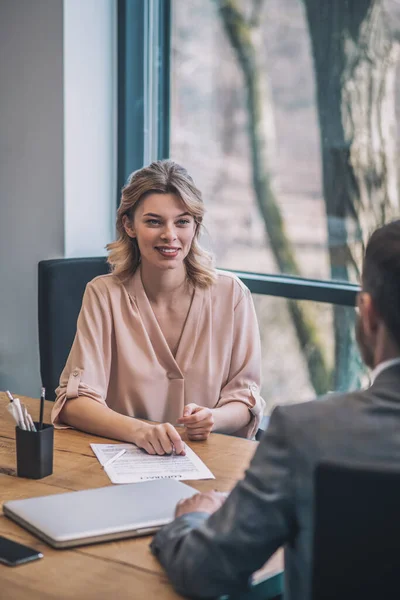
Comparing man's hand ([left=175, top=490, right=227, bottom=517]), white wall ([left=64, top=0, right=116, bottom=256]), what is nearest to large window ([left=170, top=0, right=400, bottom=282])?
white wall ([left=64, top=0, right=116, bottom=256])

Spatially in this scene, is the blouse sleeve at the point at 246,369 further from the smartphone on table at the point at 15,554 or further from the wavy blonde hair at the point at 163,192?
the smartphone on table at the point at 15,554

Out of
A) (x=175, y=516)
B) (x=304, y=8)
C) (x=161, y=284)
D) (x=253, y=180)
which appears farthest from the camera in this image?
(x=253, y=180)

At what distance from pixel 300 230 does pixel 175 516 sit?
79.3 inches

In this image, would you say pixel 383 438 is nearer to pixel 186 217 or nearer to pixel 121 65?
pixel 186 217

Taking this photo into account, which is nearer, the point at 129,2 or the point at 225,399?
the point at 225,399

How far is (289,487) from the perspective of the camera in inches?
39.7

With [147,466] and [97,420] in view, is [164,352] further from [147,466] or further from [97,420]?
[147,466]

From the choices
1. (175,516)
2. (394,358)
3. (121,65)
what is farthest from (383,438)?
(121,65)

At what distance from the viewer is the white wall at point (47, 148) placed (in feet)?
10.5

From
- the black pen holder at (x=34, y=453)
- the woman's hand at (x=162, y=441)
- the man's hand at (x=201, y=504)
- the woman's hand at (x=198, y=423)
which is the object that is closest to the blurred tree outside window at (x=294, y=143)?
the woman's hand at (x=198, y=423)

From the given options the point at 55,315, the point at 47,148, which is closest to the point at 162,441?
the point at 55,315

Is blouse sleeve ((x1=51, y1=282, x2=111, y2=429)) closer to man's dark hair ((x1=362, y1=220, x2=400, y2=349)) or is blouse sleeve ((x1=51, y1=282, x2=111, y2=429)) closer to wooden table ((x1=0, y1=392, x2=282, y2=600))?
wooden table ((x1=0, y1=392, x2=282, y2=600))

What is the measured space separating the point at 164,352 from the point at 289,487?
4.22ft

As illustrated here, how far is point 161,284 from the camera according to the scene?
233cm
